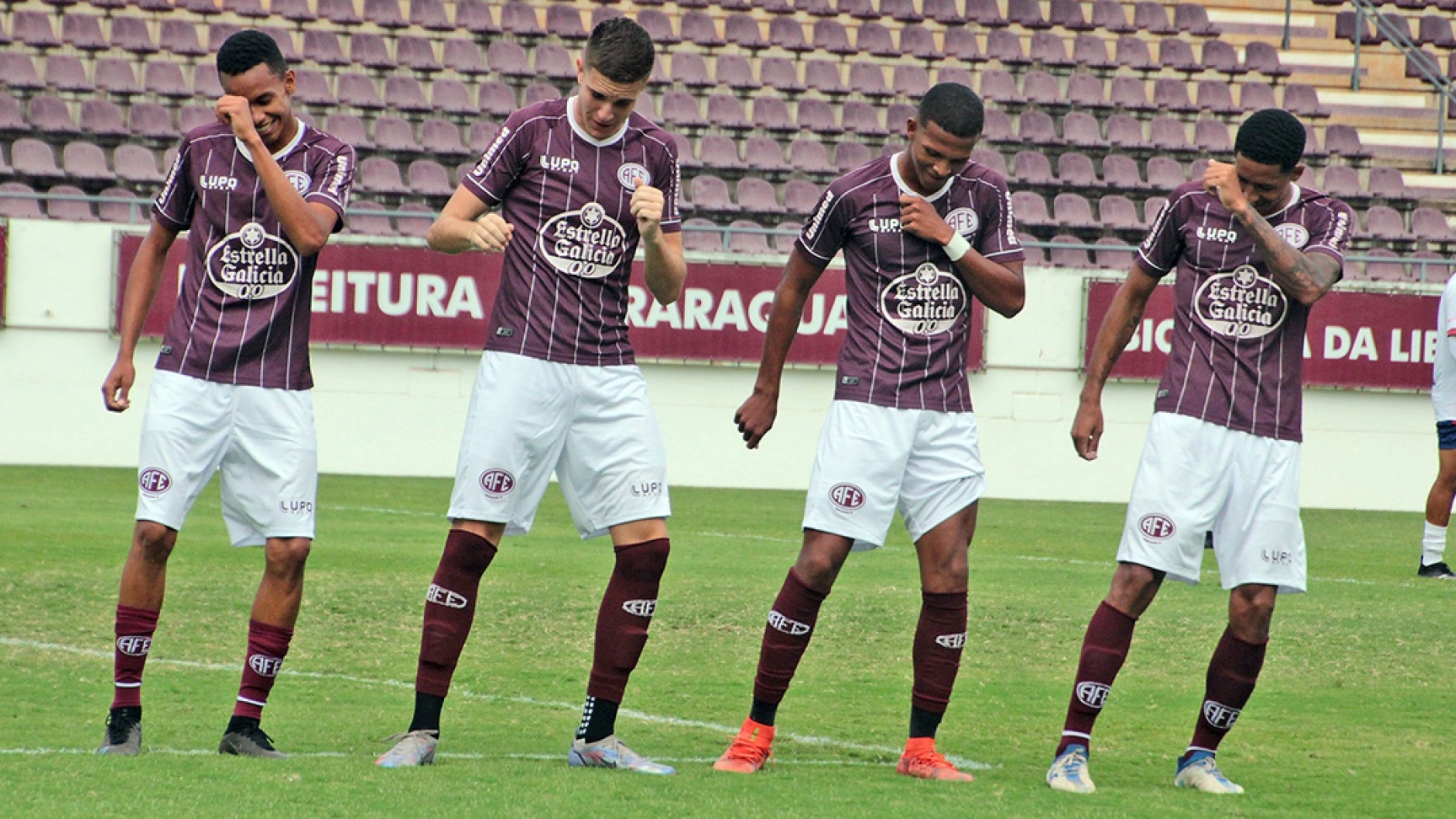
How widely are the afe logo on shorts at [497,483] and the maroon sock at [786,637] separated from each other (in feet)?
2.90

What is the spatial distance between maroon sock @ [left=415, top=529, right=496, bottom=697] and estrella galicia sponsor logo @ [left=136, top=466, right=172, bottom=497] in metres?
0.84

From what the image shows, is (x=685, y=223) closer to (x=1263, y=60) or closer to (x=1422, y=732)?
(x=1263, y=60)

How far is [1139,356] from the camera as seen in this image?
17.4m

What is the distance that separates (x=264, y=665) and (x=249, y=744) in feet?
0.78

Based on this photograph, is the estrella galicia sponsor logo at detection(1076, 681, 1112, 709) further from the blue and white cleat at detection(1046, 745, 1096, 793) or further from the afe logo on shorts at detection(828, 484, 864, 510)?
the afe logo on shorts at detection(828, 484, 864, 510)

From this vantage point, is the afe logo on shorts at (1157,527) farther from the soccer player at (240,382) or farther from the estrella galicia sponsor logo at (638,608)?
the soccer player at (240,382)

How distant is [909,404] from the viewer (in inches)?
214

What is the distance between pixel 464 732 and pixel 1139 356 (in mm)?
12636

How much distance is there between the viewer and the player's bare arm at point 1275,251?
5.13 metres

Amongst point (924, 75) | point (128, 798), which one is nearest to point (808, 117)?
point (924, 75)

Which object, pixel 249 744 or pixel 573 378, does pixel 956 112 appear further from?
pixel 249 744

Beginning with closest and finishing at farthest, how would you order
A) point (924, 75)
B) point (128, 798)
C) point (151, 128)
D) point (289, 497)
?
1. point (128, 798)
2. point (289, 497)
3. point (151, 128)
4. point (924, 75)

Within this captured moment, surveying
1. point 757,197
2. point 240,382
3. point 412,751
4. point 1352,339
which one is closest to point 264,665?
point 412,751

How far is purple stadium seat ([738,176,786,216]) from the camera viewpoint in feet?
63.2
